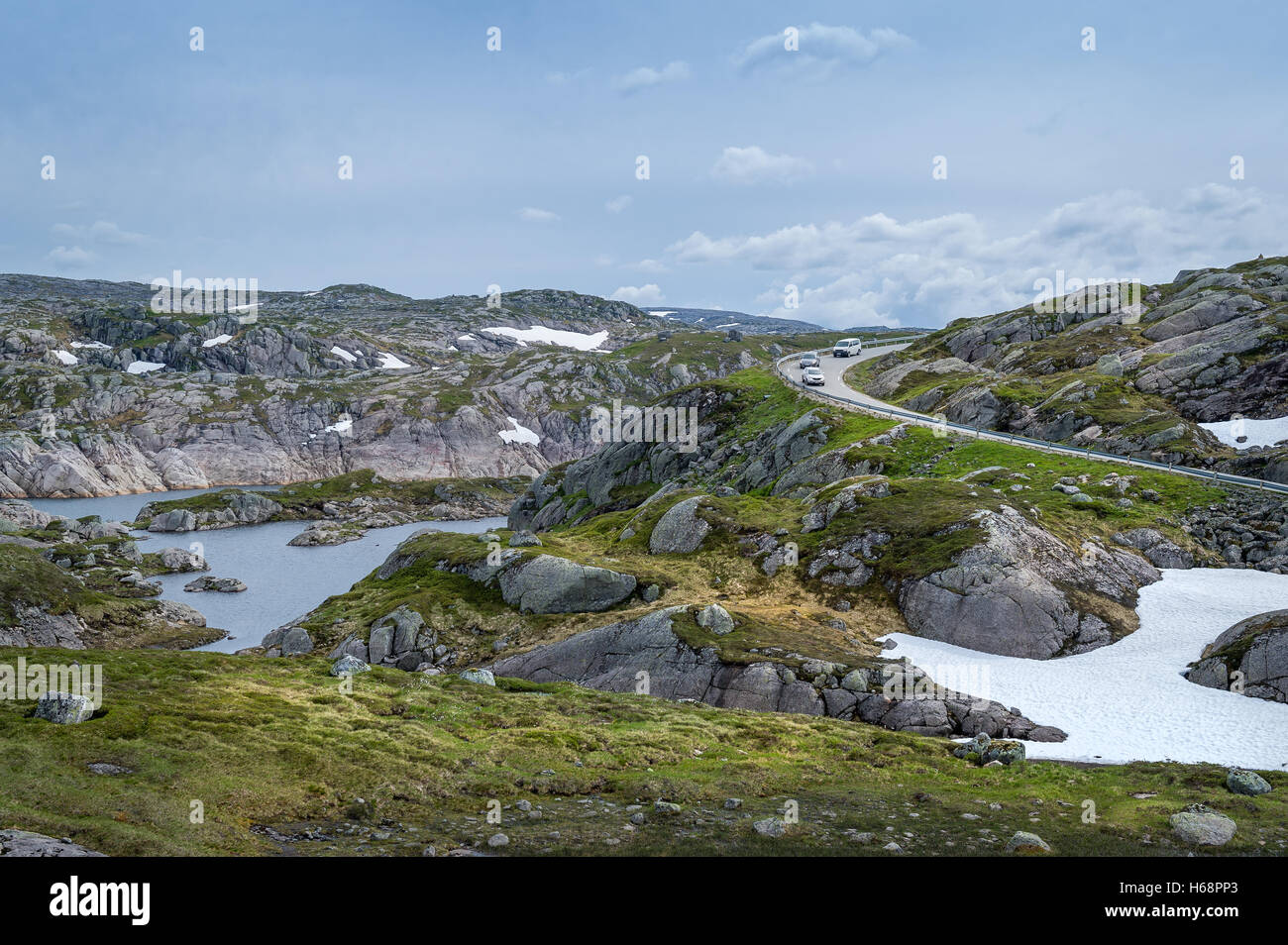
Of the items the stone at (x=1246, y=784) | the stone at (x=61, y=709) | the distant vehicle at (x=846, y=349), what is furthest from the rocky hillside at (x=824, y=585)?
the distant vehicle at (x=846, y=349)

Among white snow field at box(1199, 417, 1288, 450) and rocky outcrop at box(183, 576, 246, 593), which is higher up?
white snow field at box(1199, 417, 1288, 450)

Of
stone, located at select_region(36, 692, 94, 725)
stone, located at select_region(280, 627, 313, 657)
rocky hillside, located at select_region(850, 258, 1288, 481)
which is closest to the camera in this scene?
stone, located at select_region(36, 692, 94, 725)

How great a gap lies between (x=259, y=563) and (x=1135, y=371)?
145894mm

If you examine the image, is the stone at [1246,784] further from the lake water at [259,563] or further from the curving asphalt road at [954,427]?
the lake water at [259,563]

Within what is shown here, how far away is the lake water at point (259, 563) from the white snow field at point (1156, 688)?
76.1 meters

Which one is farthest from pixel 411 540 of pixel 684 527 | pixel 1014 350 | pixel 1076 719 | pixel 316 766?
pixel 1014 350

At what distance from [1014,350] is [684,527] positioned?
87.8 meters

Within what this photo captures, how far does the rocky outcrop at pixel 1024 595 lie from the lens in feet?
149

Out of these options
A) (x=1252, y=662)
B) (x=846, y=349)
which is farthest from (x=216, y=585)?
(x=846, y=349)

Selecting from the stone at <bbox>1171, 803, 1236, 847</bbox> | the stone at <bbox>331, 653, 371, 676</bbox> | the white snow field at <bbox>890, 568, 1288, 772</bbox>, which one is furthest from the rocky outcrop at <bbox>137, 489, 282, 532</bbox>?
the stone at <bbox>1171, 803, 1236, 847</bbox>

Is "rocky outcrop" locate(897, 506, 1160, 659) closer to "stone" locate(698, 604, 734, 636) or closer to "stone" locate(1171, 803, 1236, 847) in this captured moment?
"stone" locate(698, 604, 734, 636)

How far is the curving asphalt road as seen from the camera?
61.2m

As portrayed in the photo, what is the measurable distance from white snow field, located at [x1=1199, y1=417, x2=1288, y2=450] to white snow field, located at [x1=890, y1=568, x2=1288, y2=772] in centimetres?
2995
